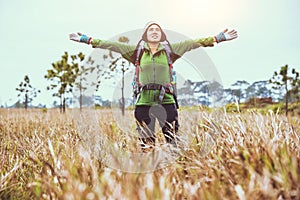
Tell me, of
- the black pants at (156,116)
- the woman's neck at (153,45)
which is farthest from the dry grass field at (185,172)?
the woman's neck at (153,45)

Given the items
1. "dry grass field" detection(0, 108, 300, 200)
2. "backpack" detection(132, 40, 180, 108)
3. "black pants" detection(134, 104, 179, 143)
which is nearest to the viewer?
"dry grass field" detection(0, 108, 300, 200)

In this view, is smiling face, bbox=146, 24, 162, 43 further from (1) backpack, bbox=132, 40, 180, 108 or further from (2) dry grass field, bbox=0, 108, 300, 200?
(2) dry grass field, bbox=0, 108, 300, 200

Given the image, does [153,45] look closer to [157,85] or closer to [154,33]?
[154,33]

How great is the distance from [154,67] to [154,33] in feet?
1.34

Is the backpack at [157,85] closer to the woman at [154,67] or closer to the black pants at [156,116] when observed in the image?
the woman at [154,67]

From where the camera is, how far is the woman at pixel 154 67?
3.83 metres

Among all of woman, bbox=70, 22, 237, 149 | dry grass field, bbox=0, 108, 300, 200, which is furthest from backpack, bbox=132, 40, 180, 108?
dry grass field, bbox=0, 108, 300, 200

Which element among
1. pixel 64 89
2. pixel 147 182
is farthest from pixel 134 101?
pixel 64 89

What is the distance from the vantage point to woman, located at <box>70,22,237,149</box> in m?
3.83

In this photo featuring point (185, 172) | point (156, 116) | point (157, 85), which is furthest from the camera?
point (156, 116)

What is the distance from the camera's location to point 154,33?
153 inches

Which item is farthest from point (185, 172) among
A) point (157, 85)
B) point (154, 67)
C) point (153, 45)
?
point (153, 45)

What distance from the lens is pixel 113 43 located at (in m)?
4.01

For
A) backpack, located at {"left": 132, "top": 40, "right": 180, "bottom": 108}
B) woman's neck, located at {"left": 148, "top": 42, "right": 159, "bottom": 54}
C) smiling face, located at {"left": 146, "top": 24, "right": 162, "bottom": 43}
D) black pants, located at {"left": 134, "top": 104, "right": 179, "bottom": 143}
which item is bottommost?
black pants, located at {"left": 134, "top": 104, "right": 179, "bottom": 143}
